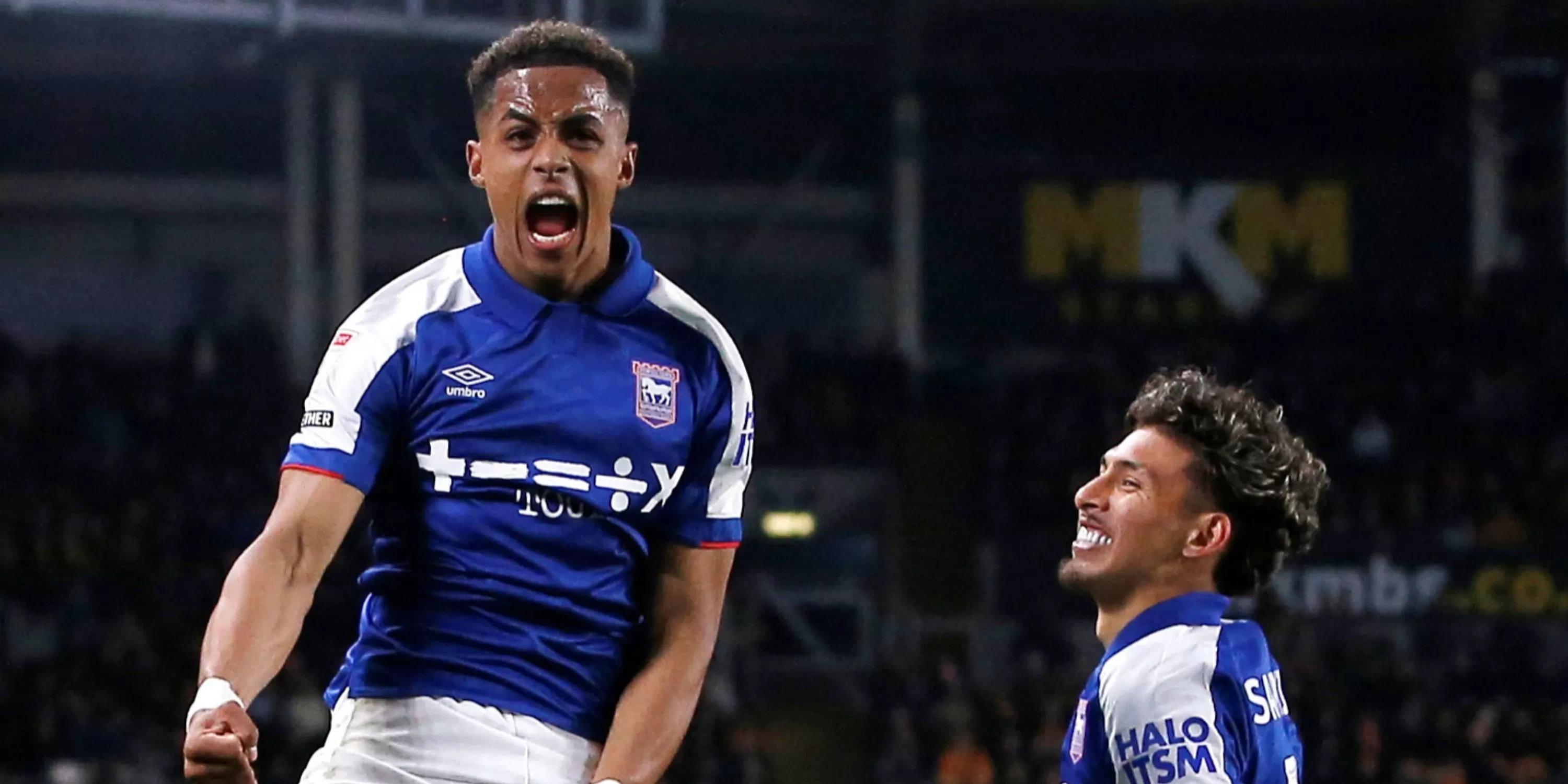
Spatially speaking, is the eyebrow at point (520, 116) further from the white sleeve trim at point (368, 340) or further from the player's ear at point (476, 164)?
the white sleeve trim at point (368, 340)

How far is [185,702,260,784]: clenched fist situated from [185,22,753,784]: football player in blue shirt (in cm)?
33

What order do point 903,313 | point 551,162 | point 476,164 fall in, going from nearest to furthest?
point 551,162 < point 476,164 < point 903,313

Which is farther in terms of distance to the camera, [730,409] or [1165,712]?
[730,409]

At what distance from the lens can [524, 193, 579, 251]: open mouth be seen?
3.20 metres

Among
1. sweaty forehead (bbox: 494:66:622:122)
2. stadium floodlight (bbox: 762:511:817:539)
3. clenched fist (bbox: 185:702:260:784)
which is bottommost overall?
stadium floodlight (bbox: 762:511:817:539)

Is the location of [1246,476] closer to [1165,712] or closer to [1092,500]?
[1092,500]

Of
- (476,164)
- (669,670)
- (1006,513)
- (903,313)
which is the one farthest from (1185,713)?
(903,313)

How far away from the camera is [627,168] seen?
131 inches

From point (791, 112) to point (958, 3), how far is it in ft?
6.66

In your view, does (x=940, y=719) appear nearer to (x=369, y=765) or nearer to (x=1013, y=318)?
(x=1013, y=318)


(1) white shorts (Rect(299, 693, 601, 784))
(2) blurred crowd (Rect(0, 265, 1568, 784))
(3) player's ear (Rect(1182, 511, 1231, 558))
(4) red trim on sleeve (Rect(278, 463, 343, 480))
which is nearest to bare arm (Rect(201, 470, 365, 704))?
(4) red trim on sleeve (Rect(278, 463, 343, 480))

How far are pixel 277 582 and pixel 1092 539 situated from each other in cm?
135

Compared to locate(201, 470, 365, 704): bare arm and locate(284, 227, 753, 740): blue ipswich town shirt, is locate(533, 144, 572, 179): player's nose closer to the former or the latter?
locate(284, 227, 753, 740): blue ipswich town shirt

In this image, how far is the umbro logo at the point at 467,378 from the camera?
3135mm
